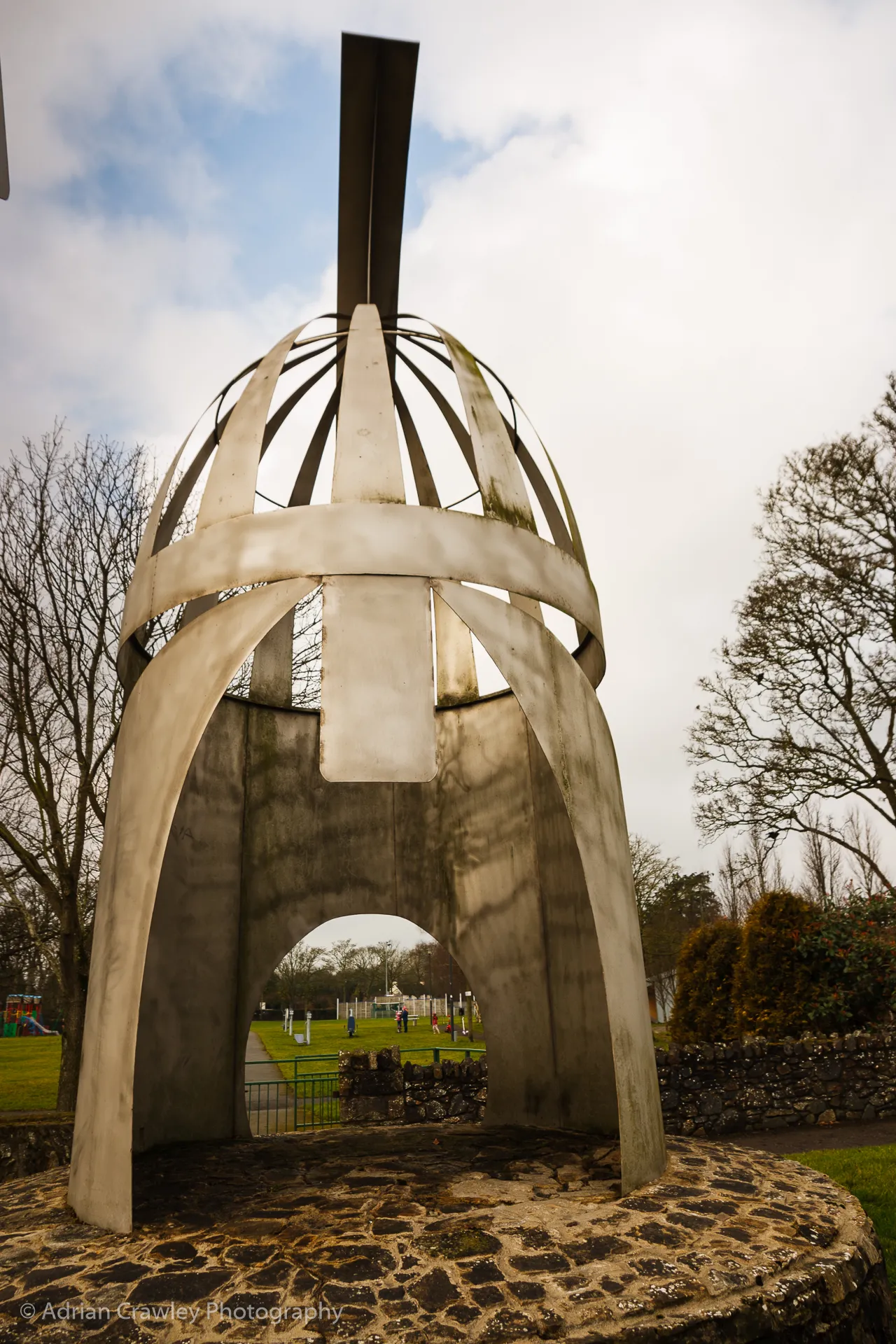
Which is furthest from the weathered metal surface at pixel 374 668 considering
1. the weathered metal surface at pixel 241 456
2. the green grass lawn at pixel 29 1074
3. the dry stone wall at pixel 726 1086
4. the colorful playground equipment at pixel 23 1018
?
the colorful playground equipment at pixel 23 1018

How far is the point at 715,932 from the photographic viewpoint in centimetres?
1446

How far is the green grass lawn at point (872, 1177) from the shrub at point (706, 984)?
5101mm

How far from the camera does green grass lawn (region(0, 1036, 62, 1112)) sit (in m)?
13.5

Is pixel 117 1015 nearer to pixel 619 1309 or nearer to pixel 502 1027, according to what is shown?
pixel 619 1309

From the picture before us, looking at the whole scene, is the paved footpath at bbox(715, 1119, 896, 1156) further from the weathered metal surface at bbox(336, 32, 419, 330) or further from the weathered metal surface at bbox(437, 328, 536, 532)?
the weathered metal surface at bbox(336, 32, 419, 330)

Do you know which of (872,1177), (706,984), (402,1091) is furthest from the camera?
(706,984)

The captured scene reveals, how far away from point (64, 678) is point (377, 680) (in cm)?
799

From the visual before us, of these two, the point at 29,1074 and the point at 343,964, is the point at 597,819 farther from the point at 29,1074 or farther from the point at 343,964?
the point at 343,964

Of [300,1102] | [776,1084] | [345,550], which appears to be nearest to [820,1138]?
[776,1084]

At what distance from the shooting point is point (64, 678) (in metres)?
11.0

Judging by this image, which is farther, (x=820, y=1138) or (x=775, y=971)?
(x=775, y=971)

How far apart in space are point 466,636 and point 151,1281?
5.88 meters

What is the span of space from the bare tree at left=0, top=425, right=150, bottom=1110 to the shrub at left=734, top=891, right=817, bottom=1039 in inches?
373

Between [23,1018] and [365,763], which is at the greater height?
[365,763]
